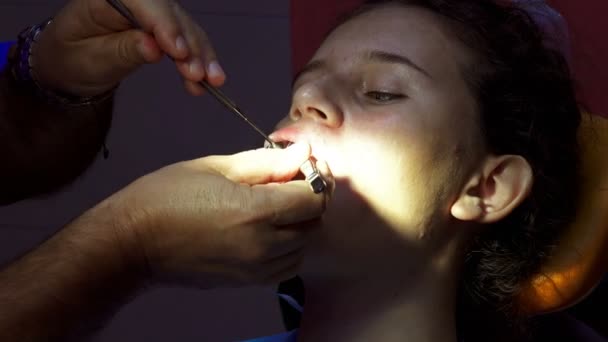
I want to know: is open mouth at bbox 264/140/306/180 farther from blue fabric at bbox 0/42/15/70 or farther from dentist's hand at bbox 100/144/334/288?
blue fabric at bbox 0/42/15/70

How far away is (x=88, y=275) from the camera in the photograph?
836 millimetres

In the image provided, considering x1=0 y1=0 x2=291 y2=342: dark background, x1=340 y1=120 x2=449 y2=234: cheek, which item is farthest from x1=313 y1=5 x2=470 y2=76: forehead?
x1=0 y1=0 x2=291 y2=342: dark background

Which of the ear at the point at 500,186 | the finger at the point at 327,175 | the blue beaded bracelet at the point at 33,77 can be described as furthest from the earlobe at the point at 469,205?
the blue beaded bracelet at the point at 33,77

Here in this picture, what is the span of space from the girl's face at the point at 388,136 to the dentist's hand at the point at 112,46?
0.56 feet

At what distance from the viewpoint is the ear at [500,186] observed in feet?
3.76

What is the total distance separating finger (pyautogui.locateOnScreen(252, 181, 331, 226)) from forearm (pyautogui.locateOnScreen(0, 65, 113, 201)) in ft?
1.99

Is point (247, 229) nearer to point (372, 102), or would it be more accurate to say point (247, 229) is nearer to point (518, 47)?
point (372, 102)

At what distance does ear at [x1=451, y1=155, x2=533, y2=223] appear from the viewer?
1146mm

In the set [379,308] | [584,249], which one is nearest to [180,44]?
[379,308]

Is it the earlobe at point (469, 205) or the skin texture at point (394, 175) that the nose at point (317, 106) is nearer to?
the skin texture at point (394, 175)

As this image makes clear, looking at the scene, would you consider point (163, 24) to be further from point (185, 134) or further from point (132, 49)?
point (185, 134)

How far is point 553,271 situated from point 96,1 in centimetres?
94

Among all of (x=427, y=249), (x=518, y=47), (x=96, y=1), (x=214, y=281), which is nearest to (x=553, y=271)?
(x=427, y=249)

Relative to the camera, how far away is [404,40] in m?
1.13
